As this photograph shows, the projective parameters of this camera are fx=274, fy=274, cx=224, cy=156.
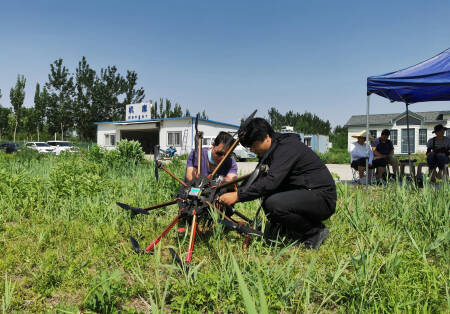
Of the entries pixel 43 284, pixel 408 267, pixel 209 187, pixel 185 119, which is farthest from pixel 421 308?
pixel 185 119

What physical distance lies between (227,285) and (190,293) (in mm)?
233

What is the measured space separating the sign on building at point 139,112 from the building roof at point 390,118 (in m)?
22.5

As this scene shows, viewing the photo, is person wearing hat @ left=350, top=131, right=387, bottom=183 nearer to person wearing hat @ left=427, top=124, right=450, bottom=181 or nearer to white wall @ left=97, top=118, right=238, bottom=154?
person wearing hat @ left=427, top=124, right=450, bottom=181

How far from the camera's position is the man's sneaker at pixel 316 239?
8.50ft

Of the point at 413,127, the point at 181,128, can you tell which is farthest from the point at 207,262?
the point at 413,127

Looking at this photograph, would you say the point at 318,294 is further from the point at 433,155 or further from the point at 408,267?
the point at 433,155

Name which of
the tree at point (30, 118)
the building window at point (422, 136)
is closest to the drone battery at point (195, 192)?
the building window at point (422, 136)

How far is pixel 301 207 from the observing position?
8.25 feet

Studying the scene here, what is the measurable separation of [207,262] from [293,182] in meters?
1.08

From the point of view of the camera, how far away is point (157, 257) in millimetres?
1769

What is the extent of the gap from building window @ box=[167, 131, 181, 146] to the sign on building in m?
4.78

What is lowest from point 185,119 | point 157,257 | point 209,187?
point 157,257

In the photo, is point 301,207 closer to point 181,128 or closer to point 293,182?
point 293,182

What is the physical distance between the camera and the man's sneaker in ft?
8.50
